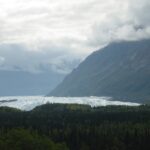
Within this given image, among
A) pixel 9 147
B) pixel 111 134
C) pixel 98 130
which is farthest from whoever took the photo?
pixel 98 130

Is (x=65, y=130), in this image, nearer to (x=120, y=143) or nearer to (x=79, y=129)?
(x=79, y=129)

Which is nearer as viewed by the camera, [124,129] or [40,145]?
[40,145]

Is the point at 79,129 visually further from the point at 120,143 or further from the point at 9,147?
the point at 9,147

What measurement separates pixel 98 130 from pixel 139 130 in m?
13.5

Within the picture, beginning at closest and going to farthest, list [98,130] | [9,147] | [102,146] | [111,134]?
1. [9,147]
2. [102,146]
3. [111,134]
4. [98,130]

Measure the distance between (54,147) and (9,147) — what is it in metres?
10.1

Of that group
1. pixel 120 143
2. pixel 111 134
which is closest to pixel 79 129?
pixel 111 134

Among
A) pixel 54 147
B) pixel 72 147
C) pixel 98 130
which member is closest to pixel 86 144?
pixel 72 147

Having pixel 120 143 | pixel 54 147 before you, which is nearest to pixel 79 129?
pixel 120 143

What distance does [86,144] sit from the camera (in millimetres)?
169750

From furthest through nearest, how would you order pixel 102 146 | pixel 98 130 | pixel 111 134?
pixel 98 130
pixel 111 134
pixel 102 146

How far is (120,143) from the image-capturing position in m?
168

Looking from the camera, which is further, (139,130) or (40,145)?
(139,130)

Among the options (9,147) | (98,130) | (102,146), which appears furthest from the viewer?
(98,130)
